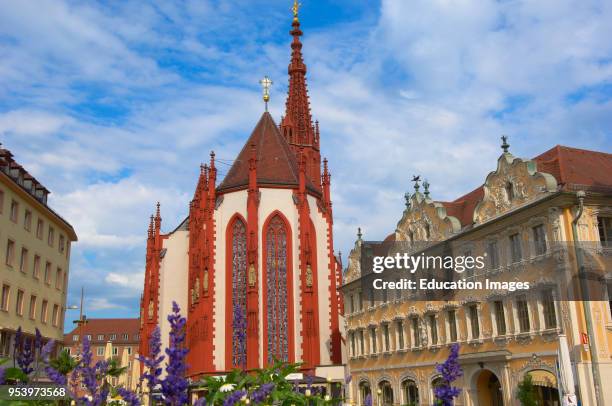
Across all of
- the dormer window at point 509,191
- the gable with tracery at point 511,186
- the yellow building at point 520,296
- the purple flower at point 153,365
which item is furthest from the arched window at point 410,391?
the purple flower at point 153,365

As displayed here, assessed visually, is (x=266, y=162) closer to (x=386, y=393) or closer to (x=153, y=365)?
(x=386, y=393)

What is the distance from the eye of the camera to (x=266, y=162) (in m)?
45.9

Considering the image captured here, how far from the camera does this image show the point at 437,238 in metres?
30.2

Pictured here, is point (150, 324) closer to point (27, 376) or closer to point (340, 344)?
point (340, 344)

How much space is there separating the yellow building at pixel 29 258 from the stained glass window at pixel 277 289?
12244mm

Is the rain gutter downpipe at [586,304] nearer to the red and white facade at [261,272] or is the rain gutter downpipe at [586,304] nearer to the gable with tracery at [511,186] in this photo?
the gable with tracery at [511,186]

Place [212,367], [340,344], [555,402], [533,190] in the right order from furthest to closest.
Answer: [340,344] < [212,367] < [533,190] < [555,402]

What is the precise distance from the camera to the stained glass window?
39469 mm

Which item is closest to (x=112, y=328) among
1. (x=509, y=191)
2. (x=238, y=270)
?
(x=238, y=270)

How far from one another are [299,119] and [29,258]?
30539 mm

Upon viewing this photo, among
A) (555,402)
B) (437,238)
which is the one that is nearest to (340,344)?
(437,238)

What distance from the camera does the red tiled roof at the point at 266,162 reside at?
43.8 meters

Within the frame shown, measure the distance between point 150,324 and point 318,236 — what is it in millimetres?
14109

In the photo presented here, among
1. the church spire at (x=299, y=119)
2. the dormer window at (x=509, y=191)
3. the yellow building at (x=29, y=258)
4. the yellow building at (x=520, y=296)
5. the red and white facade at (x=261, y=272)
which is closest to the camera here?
the yellow building at (x=520, y=296)
